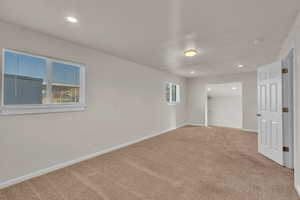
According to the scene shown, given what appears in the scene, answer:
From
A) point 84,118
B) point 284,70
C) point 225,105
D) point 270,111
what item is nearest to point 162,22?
point 84,118

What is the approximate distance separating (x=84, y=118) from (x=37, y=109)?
826mm

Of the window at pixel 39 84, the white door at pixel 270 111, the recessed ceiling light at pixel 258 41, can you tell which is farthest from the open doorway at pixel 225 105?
the window at pixel 39 84

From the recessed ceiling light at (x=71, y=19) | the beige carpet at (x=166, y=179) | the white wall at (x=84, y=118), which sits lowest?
the beige carpet at (x=166, y=179)

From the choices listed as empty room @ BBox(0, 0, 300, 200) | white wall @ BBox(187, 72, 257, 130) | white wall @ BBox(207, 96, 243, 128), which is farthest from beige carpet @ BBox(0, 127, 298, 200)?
white wall @ BBox(207, 96, 243, 128)

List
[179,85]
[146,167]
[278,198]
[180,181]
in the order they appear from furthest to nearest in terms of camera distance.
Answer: [179,85], [146,167], [180,181], [278,198]

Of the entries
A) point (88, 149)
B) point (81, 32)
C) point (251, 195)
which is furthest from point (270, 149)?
point (81, 32)

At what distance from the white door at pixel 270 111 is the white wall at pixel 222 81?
281 cm

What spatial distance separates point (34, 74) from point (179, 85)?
213 inches

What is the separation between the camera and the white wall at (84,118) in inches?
80.0

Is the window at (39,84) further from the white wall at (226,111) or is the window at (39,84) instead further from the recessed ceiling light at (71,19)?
the white wall at (226,111)

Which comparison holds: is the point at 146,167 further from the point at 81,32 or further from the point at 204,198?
the point at 81,32

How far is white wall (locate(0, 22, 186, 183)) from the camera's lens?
6.67ft

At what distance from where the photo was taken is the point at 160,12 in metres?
1.74

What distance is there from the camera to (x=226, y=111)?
7.42 m
